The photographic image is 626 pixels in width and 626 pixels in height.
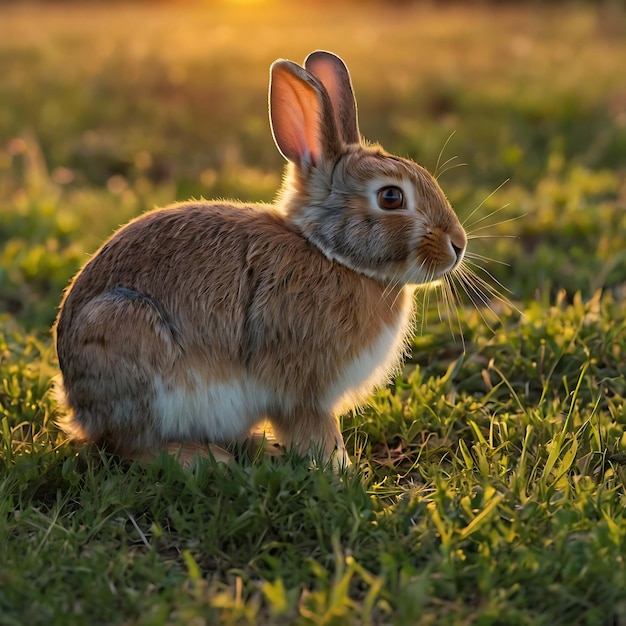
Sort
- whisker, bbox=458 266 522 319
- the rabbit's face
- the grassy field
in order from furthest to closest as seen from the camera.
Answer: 1. whisker, bbox=458 266 522 319
2. the rabbit's face
3. the grassy field

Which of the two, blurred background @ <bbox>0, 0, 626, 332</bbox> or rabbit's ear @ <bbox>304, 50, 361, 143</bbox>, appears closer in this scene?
rabbit's ear @ <bbox>304, 50, 361, 143</bbox>

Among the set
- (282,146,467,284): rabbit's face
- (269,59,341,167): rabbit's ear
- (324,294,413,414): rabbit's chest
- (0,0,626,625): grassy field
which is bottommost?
(0,0,626,625): grassy field

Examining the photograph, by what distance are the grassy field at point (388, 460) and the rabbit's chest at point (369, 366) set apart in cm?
22

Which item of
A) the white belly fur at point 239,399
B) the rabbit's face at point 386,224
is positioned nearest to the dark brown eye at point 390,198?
the rabbit's face at point 386,224

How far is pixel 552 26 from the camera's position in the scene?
14.2 m

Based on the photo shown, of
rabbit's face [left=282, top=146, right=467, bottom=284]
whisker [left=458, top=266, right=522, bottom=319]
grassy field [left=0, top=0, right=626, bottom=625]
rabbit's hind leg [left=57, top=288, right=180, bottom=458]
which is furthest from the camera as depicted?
whisker [left=458, top=266, right=522, bottom=319]

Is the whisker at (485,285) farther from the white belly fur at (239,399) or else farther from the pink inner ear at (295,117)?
the pink inner ear at (295,117)

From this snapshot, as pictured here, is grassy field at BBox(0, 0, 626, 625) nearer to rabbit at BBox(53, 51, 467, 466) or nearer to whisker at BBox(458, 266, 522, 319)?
whisker at BBox(458, 266, 522, 319)

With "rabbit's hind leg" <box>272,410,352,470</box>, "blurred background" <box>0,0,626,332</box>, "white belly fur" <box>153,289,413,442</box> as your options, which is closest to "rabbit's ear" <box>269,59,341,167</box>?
"blurred background" <box>0,0,626,332</box>

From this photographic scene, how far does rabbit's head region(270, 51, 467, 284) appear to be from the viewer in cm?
313

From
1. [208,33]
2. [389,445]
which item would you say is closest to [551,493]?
[389,445]

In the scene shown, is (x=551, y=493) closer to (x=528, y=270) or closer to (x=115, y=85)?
(x=528, y=270)

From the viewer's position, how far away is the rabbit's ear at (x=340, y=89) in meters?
3.41

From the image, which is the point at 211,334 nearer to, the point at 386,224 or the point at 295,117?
the point at 386,224
